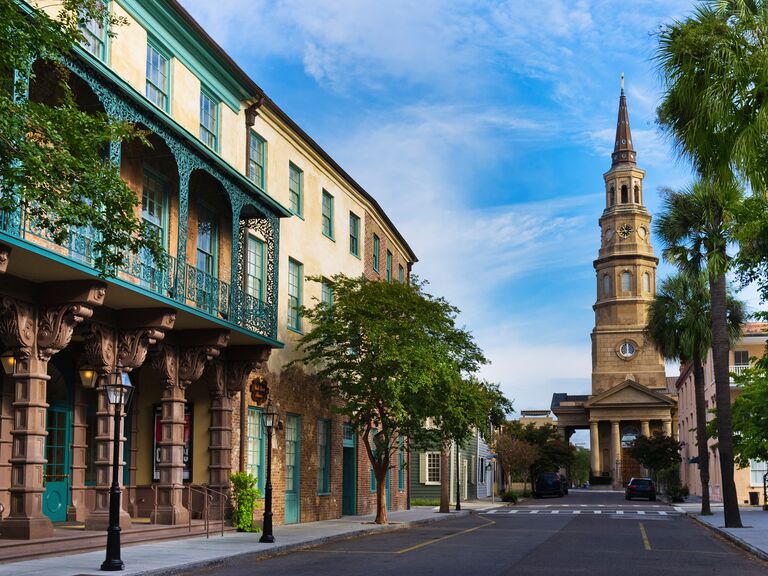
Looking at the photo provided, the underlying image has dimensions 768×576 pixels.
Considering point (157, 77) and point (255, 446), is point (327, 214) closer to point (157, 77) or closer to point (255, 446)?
point (255, 446)

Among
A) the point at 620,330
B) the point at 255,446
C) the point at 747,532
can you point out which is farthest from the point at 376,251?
the point at 620,330

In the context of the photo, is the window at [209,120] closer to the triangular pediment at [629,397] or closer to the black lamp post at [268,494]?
the black lamp post at [268,494]

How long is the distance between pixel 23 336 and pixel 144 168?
16.9ft

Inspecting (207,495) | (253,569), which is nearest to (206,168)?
(207,495)

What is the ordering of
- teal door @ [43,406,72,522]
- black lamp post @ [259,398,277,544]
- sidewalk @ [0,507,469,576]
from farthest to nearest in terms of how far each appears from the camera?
black lamp post @ [259,398,277,544], teal door @ [43,406,72,522], sidewalk @ [0,507,469,576]

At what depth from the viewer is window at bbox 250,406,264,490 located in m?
24.7

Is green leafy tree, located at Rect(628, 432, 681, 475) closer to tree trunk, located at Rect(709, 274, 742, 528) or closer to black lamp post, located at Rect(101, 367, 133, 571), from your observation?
tree trunk, located at Rect(709, 274, 742, 528)

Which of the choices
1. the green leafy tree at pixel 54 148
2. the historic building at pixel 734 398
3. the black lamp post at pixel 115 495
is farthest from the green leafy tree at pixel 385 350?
the historic building at pixel 734 398

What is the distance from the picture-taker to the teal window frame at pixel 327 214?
3098 centimetres

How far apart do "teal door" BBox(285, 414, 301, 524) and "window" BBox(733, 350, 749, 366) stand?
34079 mm

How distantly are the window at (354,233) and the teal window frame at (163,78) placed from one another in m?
13.5

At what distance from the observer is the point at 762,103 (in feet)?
39.2

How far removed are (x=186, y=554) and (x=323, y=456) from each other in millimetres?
13861

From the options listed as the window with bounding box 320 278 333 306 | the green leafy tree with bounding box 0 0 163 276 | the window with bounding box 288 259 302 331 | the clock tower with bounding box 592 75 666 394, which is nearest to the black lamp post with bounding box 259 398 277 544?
the window with bounding box 288 259 302 331
